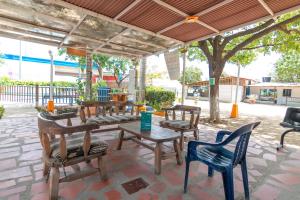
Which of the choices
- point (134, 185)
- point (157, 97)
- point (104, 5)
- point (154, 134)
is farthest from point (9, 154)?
point (157, 97)

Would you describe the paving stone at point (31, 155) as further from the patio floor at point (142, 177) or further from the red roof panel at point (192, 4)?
the red roof panel at point (192, 4)

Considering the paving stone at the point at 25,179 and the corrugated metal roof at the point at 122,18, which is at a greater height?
the corrugated metal roof at the point at 122,18

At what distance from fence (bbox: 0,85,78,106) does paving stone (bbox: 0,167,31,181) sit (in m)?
7.37

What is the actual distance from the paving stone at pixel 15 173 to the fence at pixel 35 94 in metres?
7.37

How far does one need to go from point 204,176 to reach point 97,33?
4101 millimetres

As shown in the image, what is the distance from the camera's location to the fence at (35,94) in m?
9.82

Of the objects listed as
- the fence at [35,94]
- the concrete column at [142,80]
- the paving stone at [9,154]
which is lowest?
the paving stone at [9,154]

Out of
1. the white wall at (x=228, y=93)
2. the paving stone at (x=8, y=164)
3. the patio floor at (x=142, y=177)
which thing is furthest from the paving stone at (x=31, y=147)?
the white wall at (x=228, y=93)

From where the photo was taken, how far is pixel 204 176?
2664 millimetres

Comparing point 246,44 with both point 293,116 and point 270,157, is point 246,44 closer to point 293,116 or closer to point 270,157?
point 293,116

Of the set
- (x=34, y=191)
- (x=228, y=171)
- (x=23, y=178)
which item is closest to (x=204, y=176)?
(x=228, y=171)

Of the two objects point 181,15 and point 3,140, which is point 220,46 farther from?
point 3,140

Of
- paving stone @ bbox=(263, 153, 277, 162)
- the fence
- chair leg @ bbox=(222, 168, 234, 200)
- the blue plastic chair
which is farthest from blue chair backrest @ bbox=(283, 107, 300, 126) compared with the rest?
the fence

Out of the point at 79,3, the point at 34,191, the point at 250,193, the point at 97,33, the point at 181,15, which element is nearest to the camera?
the point at 34,191
